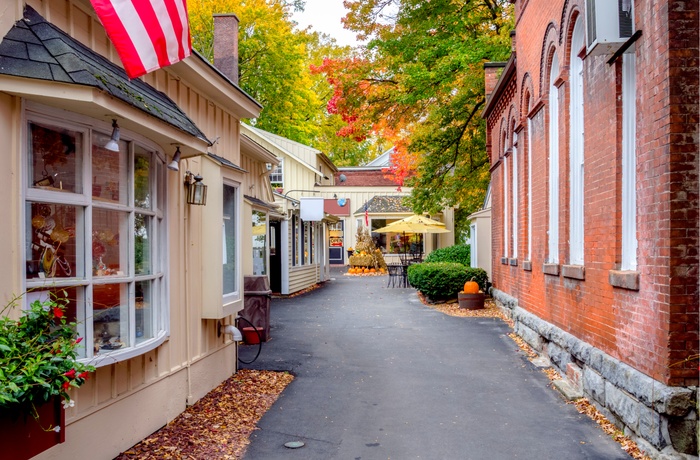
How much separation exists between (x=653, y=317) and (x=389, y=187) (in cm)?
3379

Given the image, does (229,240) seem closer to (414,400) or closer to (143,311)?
(143,311)

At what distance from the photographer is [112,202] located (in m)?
5.16

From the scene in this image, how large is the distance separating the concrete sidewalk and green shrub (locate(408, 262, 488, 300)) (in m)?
3.90

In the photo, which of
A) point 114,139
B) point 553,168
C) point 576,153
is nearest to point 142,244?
point 114,139

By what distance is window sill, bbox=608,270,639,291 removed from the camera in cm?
577

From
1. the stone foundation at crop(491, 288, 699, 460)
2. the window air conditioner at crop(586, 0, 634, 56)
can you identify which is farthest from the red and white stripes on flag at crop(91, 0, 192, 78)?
the stone foundation at crop(491, 288, 699, 460)

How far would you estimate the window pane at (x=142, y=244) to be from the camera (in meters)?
5.63

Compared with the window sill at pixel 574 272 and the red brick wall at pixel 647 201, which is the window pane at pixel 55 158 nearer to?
the red brick wall at pixel 647 201

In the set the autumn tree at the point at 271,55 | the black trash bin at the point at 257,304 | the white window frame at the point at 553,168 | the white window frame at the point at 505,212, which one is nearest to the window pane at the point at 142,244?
the black trash bin at the point at 257,304

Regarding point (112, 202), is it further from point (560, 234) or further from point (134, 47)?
point (560, 234)

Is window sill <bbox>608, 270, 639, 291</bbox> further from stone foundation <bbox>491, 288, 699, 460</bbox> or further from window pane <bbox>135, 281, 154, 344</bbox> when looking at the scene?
window pane <bbox>135, 281, 154, 344</bbox>

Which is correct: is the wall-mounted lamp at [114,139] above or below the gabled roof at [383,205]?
below

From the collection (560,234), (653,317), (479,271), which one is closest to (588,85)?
(560,234)

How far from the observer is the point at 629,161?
20.3 ft
